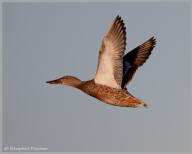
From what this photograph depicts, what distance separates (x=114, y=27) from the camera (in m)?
12.4

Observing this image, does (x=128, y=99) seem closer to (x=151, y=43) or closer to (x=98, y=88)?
(x=98, y=88)

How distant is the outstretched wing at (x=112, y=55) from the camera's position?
479 inches

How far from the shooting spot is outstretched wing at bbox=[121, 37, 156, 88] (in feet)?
45.9

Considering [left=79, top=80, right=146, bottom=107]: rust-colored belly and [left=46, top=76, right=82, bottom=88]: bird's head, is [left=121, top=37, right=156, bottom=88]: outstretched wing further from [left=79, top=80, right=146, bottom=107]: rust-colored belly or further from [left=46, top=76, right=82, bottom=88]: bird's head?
[left=46, top=76, right=82, bottom=88]: bird's head

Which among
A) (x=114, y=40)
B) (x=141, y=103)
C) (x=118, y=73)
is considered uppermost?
(x=114, y=40)

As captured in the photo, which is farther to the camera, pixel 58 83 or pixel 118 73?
pixel 58 83

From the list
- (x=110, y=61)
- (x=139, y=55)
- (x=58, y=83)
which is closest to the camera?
(x=110, y=61)

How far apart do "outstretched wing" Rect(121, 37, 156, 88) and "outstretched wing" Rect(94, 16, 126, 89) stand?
130 centimetres

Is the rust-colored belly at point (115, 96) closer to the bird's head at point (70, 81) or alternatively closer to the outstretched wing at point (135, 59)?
the bird's head at point (70, 81)

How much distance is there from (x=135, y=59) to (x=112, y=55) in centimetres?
287

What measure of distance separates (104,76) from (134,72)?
1.89m

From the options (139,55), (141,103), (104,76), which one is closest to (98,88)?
(104,76)

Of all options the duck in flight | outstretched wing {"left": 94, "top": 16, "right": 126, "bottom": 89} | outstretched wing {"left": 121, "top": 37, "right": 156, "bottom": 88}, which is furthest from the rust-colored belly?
outstretched wing {"left": 121, "top": 37, "right": 156, "bottom": 88}

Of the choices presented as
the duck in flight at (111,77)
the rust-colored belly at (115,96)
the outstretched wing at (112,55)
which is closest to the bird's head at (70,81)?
the duck in flight at (111,77)
